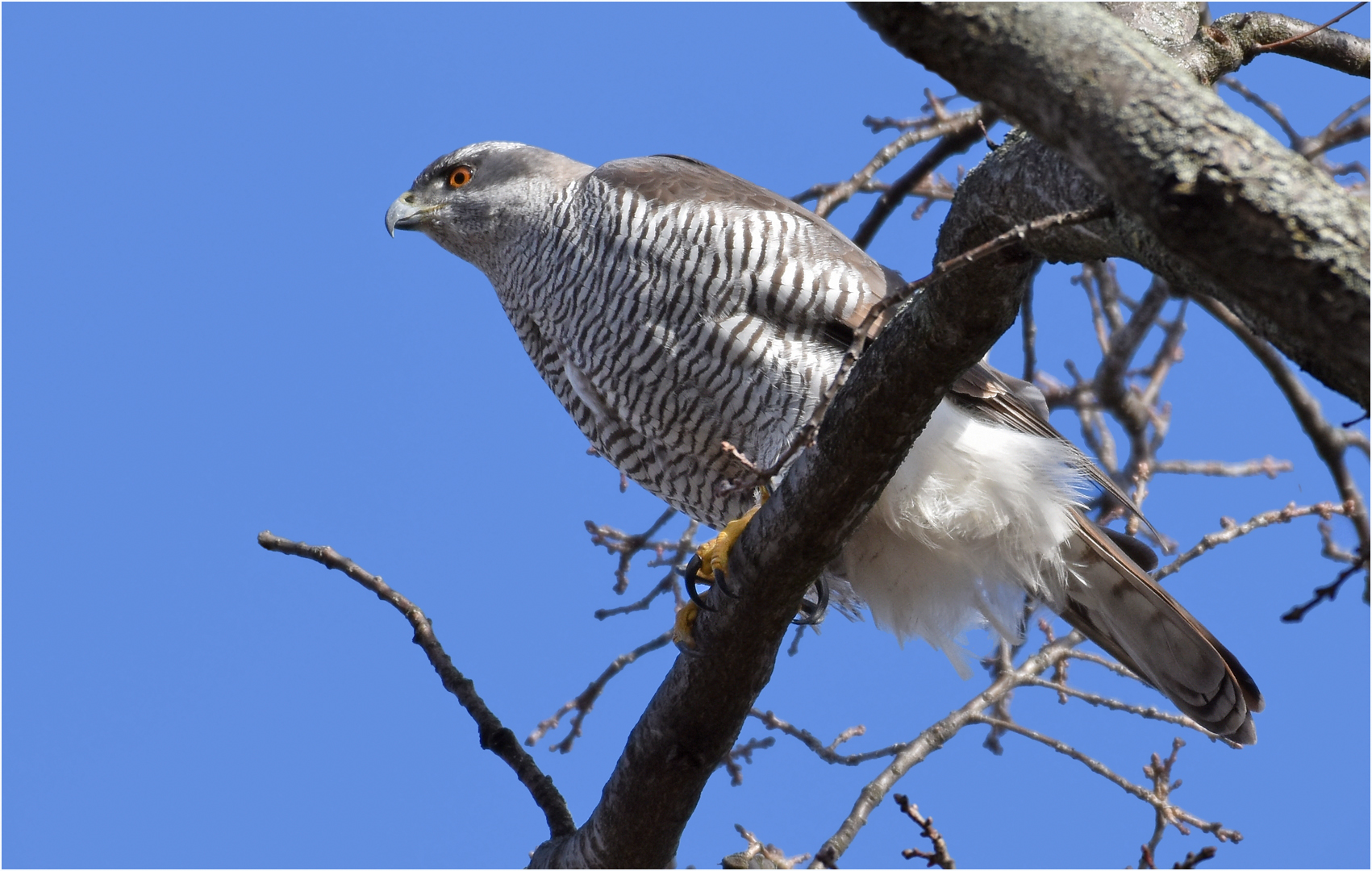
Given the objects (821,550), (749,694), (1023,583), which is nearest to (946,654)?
(1023,583)

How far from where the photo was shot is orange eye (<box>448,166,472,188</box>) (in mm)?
5434

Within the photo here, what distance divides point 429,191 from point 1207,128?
464 cm

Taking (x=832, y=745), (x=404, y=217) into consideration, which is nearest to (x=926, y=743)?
(x=832, y=745)

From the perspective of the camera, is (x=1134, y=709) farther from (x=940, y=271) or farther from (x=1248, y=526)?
(x=940, y=271)

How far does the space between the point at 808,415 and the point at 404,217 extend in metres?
2.55

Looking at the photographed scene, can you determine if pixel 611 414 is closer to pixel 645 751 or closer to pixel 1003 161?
pixel 645 751

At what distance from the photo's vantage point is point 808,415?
150 inches

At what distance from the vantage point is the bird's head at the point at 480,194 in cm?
494

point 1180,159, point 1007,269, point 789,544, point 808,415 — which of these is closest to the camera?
point 1180,159

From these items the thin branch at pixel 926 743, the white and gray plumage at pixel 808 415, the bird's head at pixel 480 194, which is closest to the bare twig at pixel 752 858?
the thin branch at pixel 926 743

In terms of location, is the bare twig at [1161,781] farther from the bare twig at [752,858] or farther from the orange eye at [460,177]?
the orange eye at [460,177]

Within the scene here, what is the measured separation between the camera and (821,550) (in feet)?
9.64

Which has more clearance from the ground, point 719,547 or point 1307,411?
point 1307,411

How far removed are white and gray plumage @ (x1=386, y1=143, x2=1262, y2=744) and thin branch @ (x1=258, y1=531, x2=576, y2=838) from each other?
3.84 feet
